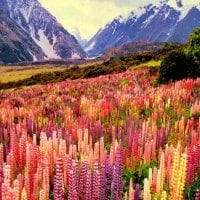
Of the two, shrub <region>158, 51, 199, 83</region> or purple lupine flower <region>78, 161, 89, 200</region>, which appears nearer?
purple lupine flower <region>78, 161, 89, 200</region>

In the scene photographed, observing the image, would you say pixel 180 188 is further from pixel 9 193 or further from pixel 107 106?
pixel 107 106

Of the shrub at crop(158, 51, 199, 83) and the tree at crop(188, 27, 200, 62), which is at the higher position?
the tree at crop(188, 27, 200, 62)

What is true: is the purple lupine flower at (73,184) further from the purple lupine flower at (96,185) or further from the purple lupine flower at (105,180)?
the purple lupine flower at (105,180)

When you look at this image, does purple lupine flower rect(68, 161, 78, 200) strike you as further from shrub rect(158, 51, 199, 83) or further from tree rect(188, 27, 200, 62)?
tree rect(188, 27, 200, 62)

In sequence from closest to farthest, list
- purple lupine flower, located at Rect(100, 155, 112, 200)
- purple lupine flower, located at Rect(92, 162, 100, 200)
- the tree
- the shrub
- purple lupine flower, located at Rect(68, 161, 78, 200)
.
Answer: purple lupine flower, located at Rect(68, 161, 78, 200) < purple lupine flower, located at Rect(92, 162, 100, 200) < purple lupine flower, located at Rect(100, 155, 112, 200) < the shrub < the tree

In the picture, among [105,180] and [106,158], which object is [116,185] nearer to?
[105,180]

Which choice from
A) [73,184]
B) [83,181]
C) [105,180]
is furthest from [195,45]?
[73,184]

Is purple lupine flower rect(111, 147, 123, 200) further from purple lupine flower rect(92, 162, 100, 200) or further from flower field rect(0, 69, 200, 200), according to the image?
purple lupine flower rect(92, 162, 100, 200)

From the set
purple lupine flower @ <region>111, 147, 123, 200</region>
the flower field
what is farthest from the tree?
purple lupine flower @ <region>111, 147, 123, 200</region>

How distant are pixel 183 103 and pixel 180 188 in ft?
25.8

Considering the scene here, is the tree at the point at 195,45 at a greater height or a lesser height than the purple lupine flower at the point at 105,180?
greater

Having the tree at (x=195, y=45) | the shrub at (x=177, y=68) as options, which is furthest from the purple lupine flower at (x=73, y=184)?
the tree at (x=195, y=45)

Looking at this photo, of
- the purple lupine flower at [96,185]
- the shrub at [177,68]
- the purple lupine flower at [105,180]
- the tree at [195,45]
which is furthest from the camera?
the tree at [195,45]

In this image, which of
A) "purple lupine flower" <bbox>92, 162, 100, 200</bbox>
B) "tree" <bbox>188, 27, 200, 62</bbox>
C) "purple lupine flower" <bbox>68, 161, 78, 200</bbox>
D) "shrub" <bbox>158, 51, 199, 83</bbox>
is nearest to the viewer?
"purple lupine flower" <bbox>68, 161, 78, 200</bbox>
